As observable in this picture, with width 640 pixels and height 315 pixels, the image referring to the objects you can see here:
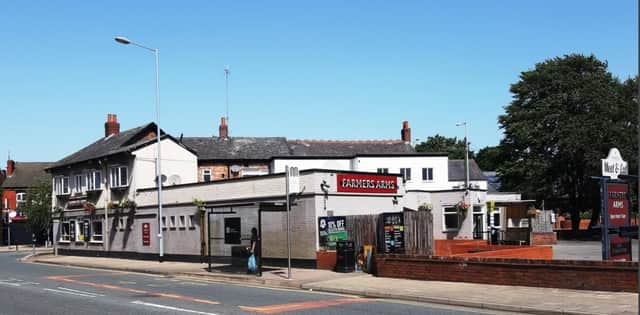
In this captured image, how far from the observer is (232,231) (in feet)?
91.6

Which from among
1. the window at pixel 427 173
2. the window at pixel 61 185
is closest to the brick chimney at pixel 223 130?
the window at pixel 61 185

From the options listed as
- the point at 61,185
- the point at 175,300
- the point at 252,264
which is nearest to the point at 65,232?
the point at 61,185

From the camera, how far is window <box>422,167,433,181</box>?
177 feet

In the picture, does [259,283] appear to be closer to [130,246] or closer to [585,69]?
[130,246]

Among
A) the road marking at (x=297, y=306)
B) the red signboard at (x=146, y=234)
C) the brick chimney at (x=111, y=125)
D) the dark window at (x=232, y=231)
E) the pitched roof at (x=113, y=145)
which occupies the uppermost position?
the brick chimney at (x=111, y=125)

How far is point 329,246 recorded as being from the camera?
2492 centimetres

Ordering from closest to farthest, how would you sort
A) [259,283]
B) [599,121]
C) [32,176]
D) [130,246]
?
[259,283]
[130,246]
[599,121]
[32,176]

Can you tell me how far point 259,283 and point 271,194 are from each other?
259 inches

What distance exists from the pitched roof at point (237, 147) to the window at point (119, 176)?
46.8 ft

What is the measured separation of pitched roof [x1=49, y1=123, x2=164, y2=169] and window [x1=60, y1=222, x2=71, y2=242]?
4019 mm

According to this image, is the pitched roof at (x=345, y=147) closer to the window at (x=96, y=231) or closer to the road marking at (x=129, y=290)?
the window at (x=96, y=231)

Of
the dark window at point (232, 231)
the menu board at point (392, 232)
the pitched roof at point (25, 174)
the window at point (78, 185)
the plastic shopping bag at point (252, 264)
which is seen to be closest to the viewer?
the plastic shopping bag at point (252, 264)

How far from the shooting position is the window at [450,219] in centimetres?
4025

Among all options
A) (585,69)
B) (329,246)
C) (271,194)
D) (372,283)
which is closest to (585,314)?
(372,283)
